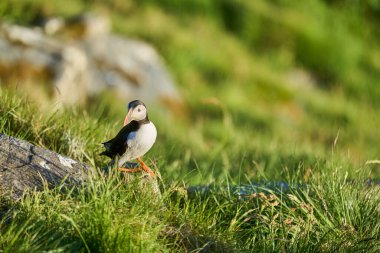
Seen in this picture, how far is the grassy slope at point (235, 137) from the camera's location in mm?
4855

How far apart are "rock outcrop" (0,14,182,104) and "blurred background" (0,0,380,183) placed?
2 centimetres

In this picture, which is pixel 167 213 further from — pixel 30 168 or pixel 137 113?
pixel 30 168

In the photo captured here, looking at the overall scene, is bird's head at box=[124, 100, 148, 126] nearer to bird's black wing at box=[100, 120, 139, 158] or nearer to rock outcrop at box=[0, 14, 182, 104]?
bird's black wing at box=[100, 120, 139, 158]

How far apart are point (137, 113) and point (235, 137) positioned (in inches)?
237

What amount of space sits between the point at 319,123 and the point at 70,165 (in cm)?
974

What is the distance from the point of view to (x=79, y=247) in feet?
15.3

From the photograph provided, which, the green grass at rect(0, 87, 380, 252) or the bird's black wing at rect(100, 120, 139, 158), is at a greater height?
the bird's black wing at rect(100, 120, 139, 158)

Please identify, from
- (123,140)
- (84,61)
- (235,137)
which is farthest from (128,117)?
(84,61)

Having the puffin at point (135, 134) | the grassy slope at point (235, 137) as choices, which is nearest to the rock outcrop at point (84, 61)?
the grassy slope at point (235, 137)

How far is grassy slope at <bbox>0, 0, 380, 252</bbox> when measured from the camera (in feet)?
15.9

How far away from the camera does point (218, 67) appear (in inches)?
601

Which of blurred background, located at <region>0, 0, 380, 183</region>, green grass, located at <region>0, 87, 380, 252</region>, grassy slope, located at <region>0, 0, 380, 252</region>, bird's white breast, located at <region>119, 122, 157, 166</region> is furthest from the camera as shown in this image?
blurred background, located at <region>0, 0, 380, 183</region>

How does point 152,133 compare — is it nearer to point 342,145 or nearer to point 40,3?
point 342,145

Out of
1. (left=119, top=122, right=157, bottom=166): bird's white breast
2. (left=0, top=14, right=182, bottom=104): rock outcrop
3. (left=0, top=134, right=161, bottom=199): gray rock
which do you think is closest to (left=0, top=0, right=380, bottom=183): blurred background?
(left=0, top=14, right=182, bottom=104): rock outcrop
